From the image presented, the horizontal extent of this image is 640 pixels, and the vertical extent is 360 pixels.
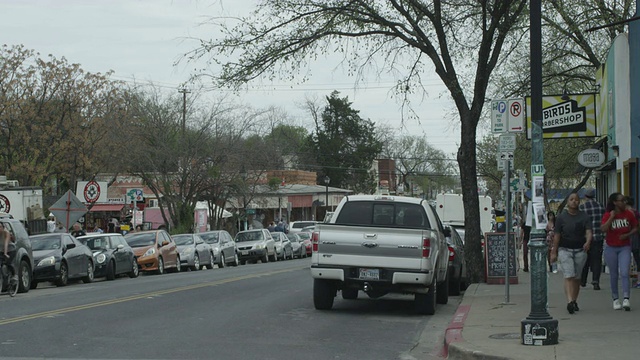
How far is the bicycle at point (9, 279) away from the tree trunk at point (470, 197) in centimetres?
1069

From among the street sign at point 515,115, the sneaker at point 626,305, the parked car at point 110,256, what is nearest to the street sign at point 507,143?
the street sign at point 515,115

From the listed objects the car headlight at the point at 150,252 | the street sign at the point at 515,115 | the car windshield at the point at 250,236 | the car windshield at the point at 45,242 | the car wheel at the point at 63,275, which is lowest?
the car wheel at the point at 63,275

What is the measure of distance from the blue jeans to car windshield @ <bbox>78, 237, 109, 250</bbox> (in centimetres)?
1857

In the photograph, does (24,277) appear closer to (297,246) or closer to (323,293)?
(323,293)

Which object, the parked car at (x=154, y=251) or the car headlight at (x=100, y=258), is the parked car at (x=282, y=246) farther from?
the car headlight at (x=100, y=258)

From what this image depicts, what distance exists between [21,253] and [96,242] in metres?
7.54

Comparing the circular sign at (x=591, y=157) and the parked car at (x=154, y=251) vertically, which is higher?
the circular sign at (x=591, y=157)

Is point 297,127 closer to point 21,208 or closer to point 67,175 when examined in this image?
point 67,175

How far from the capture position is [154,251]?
3291cm

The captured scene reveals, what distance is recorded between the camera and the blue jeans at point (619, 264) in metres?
14.0

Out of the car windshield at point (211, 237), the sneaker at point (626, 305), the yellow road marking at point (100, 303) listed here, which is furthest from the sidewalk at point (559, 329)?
the car windshield at point (211, 237)

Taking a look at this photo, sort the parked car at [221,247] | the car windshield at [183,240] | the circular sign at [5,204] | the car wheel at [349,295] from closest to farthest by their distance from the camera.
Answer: the car wheel at [349,295]
the circular sign at [5,204]
the car windshield at [183,240]
the parked car at [221,247]

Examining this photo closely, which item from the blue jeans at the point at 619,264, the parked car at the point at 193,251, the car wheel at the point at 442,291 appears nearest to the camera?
the blue jeans at the point at 619,264

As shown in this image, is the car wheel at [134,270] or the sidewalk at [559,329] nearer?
the sidewalk at [559,329]
